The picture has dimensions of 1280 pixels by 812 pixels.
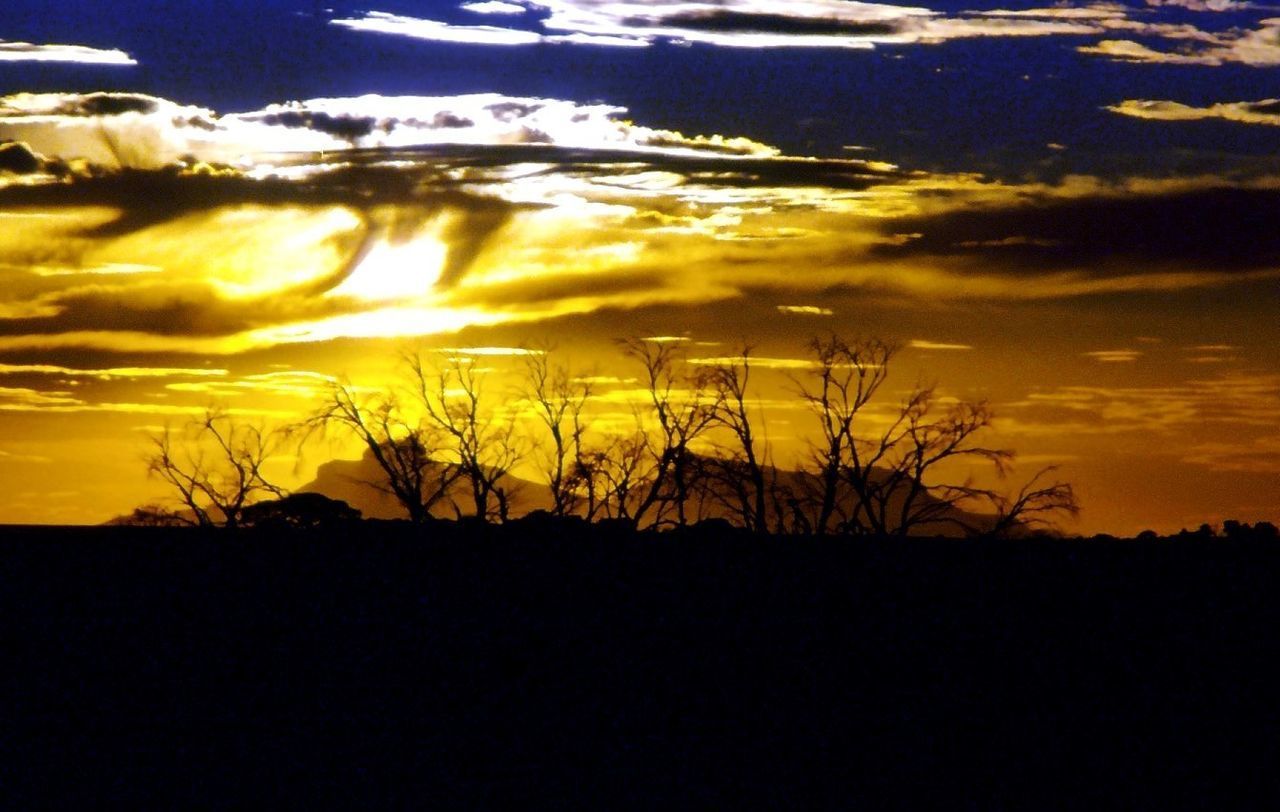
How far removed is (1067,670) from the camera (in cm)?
1756

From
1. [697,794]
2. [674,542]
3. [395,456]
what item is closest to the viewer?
[697,794]

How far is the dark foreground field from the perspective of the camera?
1512cm

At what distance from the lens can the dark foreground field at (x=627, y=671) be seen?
1512 cm

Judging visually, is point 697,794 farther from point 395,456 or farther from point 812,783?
point 395,456

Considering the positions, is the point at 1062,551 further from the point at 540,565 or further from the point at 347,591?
the point at 347,591

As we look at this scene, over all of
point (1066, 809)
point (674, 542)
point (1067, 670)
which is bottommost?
point (1066, 809)

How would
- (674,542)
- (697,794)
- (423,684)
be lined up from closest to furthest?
(697,794)
(423,684)
(674,542)

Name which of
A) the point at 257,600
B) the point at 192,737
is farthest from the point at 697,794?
the point at 257,600

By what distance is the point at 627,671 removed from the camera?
56.1 feet

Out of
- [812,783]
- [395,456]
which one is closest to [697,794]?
[812,783]

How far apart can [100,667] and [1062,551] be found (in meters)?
11.4

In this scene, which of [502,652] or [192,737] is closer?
[192,737]

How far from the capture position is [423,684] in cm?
1670

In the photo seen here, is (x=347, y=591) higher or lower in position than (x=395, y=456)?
lower
